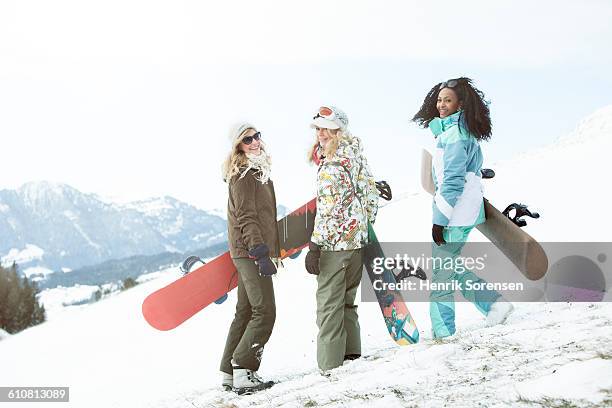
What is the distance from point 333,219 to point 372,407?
2.03 metres

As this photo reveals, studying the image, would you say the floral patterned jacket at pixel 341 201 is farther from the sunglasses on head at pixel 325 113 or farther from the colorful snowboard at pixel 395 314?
the colorful snowboard at pixel 395 314

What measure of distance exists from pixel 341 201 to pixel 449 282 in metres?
1.29

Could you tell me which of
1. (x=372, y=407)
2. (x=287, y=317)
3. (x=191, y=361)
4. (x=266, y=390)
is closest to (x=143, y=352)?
(x=191, y=361)

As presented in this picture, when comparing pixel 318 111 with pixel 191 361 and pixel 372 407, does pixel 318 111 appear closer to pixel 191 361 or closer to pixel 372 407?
pixel 372 407

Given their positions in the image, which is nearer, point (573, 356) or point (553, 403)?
point (553, 403)

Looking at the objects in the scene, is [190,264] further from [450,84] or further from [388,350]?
[450,84]

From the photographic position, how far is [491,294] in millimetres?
5891

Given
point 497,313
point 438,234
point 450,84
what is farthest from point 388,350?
point 450,84

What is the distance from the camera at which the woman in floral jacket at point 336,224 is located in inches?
214

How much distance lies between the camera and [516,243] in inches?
236

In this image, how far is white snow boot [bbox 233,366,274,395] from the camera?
18.4 feet

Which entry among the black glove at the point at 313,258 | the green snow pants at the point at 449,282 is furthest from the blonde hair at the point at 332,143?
the green snow pants at the point at 449,282

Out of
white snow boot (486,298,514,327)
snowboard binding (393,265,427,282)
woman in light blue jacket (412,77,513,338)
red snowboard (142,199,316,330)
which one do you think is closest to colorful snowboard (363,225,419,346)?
snowboard binding (393,265,427,282)

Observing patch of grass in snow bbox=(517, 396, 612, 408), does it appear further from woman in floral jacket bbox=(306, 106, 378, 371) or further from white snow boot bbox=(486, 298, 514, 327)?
white snow boot bbox=(486, 298, 514, 327)
